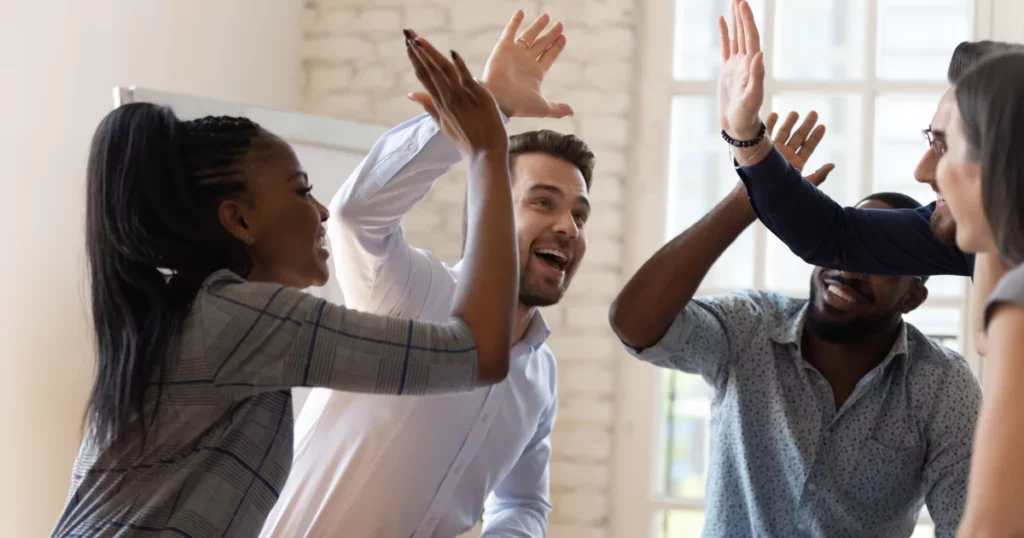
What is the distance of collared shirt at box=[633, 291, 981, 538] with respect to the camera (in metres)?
2.13

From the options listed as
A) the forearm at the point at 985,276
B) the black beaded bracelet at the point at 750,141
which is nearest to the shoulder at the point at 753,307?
the black beaded bracelet at the point at 750,141

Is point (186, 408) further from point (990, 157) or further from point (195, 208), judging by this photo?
point (990, 157)

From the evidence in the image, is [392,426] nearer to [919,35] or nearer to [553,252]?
[553,252]

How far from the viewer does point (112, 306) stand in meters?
1.35

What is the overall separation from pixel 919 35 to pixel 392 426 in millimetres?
2506

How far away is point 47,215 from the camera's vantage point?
8.72 ft

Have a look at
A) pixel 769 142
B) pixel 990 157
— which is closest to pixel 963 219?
pixel 990 157

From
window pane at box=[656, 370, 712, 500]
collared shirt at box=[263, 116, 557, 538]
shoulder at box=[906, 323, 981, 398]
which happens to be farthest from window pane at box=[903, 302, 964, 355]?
collared shirt at box=[263, 116, 557, 538]

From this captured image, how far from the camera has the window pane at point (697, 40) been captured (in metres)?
3.66

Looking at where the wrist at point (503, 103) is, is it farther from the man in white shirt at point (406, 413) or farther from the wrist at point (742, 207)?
the wrist at point (742, 207)

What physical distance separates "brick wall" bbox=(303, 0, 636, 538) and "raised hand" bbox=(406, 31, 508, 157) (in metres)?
2.08

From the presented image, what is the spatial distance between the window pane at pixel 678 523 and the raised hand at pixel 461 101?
2.33 metres

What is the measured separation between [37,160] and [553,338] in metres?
1.64

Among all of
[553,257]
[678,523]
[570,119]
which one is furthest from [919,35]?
[553,257]
